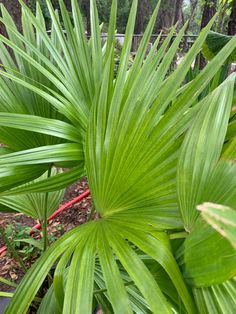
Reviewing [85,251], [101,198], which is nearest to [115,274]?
[85,251]

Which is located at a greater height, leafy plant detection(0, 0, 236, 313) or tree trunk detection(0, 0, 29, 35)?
tree trunk detection(0, 0, 29, 35)

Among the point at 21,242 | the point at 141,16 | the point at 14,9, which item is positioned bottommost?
the point at 21,242

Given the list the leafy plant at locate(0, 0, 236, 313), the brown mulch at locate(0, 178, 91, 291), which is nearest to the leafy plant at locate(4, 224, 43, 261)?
the brown mulch at locate(0, 178, 91, 291)

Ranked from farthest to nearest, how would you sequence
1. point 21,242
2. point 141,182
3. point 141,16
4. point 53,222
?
point 141,16 → point 53,222 → point 21,242 → point 141,182

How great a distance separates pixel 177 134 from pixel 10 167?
0.33 meters

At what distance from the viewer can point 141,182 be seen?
0.56m

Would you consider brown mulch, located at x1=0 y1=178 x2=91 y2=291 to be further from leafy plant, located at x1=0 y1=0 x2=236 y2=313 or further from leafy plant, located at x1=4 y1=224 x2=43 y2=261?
leafy plant, located at x1=0 y1=0 x2=236 y2=313

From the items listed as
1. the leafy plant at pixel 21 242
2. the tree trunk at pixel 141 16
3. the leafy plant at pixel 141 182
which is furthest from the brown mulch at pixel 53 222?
the tree trunk at pixel 141 16

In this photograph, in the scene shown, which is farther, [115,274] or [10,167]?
[10,167]

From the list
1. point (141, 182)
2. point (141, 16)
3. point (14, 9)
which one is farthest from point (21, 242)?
point (141, 16)

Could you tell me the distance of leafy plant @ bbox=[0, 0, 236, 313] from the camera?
0.43 metres

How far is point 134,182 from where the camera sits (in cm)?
56

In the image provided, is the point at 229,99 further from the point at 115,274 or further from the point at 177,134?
the point at 115,274

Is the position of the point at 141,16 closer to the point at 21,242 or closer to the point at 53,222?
the point at 53,222
